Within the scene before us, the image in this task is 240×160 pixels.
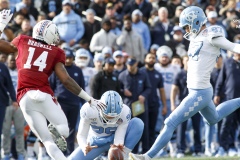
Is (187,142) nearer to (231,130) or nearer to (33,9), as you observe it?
(231,130)

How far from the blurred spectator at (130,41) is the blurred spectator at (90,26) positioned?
0.76m

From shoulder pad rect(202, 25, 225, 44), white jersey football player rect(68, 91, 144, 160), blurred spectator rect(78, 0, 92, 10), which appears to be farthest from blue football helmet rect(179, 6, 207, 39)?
blurred spectator rect(78, 0, 92, 10)

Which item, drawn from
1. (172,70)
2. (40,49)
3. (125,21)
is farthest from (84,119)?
(125,21)

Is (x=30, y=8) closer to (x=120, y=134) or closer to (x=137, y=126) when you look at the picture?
(x=137, y=126)

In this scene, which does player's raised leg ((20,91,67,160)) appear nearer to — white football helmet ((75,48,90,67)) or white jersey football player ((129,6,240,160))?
white jersey football player ((129,6,240,160))

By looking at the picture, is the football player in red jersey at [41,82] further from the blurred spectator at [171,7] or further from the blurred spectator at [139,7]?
the blurred spectator at [171,7]

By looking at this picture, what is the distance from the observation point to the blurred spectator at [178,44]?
15109 mm

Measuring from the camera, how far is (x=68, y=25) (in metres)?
15.4

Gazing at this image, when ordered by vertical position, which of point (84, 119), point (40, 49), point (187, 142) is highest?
point (40, 49)

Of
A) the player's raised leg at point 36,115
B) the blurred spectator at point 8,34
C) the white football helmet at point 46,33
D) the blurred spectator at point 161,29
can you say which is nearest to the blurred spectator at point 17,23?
the blurred spectator at point 8,34

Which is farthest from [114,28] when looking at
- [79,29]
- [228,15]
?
[228,15]

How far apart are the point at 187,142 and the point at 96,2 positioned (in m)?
3.89

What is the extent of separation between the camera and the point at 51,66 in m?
9.68

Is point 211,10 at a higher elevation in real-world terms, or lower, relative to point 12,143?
higher
